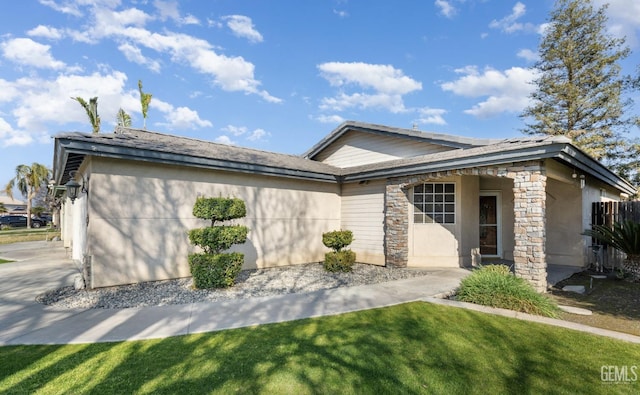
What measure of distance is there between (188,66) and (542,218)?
48.1 feet

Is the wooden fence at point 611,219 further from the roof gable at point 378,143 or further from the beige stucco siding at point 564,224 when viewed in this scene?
the roof gable at point 378,143

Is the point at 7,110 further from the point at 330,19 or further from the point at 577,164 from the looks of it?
the point at 577,164

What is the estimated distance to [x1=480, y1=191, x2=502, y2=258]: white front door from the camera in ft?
35.8

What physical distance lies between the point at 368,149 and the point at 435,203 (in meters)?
3.28

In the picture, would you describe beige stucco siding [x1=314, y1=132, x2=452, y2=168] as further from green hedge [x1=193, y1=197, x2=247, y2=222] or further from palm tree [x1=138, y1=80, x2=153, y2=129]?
palm tree [x1=138, y1=80, x2=153, y2=129]

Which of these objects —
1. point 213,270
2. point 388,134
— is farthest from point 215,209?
point 388,134

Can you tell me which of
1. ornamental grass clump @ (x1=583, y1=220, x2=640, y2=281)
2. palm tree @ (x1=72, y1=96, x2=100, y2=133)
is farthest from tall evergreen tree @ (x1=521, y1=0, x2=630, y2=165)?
palm tree @ (x1=72, y1=96, x2=100, y2=133)

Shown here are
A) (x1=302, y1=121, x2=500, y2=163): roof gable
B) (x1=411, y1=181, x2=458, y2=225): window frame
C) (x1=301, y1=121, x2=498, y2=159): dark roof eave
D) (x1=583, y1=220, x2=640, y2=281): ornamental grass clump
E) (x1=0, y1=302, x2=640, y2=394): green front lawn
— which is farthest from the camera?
(x1=411, y1=181, x2=458, y2=225): window frame

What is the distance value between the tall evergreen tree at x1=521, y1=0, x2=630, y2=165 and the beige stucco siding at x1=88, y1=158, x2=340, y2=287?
20.5 meters

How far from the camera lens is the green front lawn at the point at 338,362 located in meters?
2.95

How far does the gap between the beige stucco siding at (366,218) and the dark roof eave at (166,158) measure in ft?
4.98

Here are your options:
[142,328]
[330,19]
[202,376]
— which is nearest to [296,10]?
[330,19]

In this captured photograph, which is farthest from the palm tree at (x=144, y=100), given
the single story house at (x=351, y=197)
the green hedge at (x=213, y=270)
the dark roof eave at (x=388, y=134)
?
the green hedge at (x=213, y=270)

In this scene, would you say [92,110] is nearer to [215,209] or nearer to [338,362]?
[215,209]
